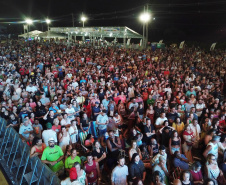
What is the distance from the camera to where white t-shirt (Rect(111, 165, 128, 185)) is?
14.0 feet

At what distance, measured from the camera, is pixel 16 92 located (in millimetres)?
8867

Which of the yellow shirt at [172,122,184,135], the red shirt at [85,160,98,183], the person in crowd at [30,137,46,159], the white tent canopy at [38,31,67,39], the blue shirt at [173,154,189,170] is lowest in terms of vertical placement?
the red shirt at [85,160,98,183]

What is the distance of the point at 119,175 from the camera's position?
14.0 feet

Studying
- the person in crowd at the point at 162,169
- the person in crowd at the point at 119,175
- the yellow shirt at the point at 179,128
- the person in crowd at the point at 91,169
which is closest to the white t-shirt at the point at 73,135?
the person in crowd at the point at 91,169

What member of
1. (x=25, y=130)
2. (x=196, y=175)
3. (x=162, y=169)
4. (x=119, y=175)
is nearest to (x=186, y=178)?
(x=196, y=175)

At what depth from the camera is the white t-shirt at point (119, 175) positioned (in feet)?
14.0

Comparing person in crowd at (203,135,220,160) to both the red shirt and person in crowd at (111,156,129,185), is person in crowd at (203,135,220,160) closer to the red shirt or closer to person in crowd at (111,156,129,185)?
person in crowd at (111,156,129,185)

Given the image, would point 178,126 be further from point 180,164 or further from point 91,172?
point 91,172

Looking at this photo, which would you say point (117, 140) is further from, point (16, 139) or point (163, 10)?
point (163, 10)

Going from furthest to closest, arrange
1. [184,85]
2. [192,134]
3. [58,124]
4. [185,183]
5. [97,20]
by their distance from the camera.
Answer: [97,20]
[184,85]
[58,124]
[192,134]
[185,183]

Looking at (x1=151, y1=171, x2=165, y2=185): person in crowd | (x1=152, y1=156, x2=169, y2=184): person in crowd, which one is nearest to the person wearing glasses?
(x1=152, y1=156, x2=169, y2=184): person in crowd

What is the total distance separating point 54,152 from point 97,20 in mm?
56557

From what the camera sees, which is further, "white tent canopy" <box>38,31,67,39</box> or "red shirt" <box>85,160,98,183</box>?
"white tent canopy" <box>38,31,67,39</box>

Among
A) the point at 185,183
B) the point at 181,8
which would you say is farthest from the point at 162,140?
the point at 181,8
